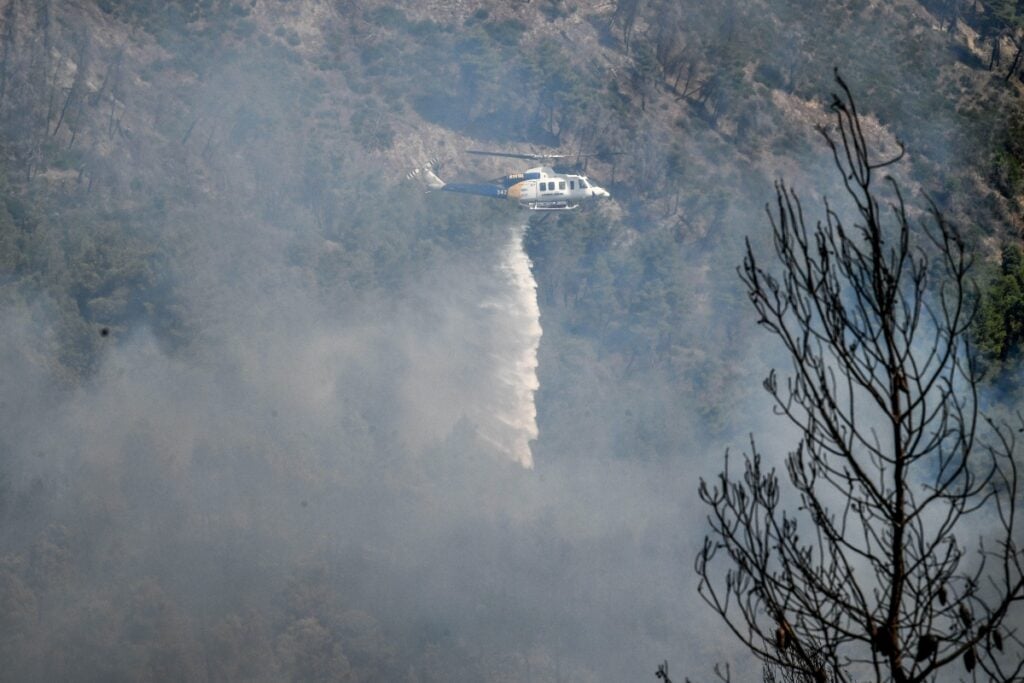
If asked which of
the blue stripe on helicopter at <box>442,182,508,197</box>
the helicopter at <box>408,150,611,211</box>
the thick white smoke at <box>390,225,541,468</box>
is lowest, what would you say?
the thick white smoke at <box>390,225,541,468</box>

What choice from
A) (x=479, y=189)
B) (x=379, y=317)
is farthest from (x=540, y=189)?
(x=379, y=317)

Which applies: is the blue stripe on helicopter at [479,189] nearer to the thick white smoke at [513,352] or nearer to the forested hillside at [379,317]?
the forested hillside at [379,317]

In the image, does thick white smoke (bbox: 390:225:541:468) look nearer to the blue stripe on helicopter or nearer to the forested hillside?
the forested hillside

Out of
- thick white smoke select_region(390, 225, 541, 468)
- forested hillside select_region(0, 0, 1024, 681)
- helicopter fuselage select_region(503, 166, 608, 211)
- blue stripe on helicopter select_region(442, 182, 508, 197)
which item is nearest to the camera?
forested hillside select_region(0, 0, 1024, 681)

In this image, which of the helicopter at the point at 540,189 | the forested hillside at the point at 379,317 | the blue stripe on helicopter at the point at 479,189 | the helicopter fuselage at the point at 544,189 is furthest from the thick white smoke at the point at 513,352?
the helicopter fuselage at the point at 544,189

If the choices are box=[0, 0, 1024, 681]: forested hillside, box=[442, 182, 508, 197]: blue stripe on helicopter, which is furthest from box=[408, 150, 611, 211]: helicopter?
box=[0, 0, 1024, 681]: forested hillside

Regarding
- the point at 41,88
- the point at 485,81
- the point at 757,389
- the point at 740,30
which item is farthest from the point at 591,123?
the point at 41,88

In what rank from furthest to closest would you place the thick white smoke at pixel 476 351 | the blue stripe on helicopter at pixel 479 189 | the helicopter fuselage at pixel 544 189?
the thick white smoke at pixel 476 351 < the blue stripe on helicopter at pixel 479 189 < the helicopter fuselage at pixel 544 189

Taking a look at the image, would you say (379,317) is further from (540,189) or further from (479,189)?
(540,189)
